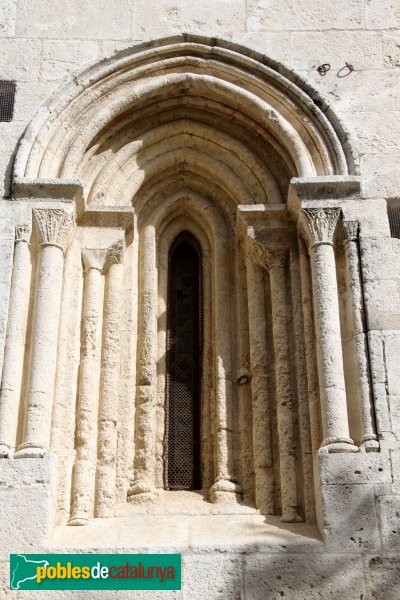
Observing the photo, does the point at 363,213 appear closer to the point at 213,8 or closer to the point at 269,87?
the point at 269,87

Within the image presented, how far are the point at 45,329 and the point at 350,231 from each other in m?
2.54

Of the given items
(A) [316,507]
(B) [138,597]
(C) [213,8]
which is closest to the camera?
(B) [138,597]

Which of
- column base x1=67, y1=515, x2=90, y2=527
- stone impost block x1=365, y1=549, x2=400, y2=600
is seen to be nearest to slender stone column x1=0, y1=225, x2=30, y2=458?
column base x1=67, y1=515, x2=90, y2=527

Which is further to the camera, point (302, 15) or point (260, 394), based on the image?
point (302, 15)

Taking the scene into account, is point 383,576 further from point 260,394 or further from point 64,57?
point 64,57

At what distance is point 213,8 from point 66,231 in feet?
8.66

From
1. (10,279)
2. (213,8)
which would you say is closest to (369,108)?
(213,8)

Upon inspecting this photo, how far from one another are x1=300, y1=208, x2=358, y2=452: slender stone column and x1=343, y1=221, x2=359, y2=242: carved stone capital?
0.09 metres

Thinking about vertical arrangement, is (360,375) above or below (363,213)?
below

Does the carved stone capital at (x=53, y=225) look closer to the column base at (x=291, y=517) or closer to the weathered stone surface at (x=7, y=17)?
the weathered stone surface at (x=7, y=17)

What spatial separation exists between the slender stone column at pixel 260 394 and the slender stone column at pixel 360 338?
85 cm

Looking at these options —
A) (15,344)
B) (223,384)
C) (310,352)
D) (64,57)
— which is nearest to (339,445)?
(310,352)

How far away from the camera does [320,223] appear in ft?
24.2

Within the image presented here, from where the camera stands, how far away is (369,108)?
312 inches
